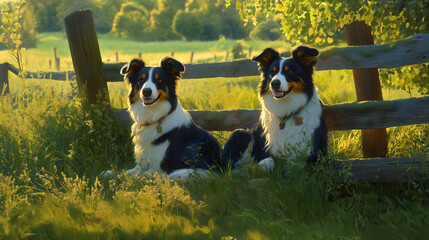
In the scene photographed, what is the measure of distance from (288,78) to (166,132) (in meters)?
1.46

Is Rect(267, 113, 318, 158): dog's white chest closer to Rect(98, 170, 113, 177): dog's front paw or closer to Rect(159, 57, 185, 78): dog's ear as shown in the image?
Rect(159, 57, 185, 78): dog's ear

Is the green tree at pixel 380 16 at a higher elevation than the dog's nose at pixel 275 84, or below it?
higher

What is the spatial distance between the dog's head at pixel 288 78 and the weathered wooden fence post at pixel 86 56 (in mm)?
2270

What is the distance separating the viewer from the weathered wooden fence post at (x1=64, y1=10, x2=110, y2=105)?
19.4 ft

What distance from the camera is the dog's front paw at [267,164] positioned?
4617 mm

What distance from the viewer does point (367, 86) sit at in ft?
19.1

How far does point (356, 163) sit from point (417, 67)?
2444mm

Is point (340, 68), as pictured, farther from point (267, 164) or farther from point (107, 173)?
point (107, 173)

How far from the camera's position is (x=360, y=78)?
230 inches

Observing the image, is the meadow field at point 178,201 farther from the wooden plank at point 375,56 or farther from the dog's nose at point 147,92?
the wooden plank at point 375,56

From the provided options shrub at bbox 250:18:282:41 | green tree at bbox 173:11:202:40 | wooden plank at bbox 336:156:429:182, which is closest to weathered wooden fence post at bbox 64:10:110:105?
wooden plank at bbox 336:156:429:182

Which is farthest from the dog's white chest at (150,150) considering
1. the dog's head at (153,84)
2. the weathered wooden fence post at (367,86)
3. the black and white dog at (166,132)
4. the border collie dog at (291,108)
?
the weathered wooden fence post at (367,86)

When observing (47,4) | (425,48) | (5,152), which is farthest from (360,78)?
(47,4)

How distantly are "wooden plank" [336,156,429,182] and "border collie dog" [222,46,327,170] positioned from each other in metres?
0.43
